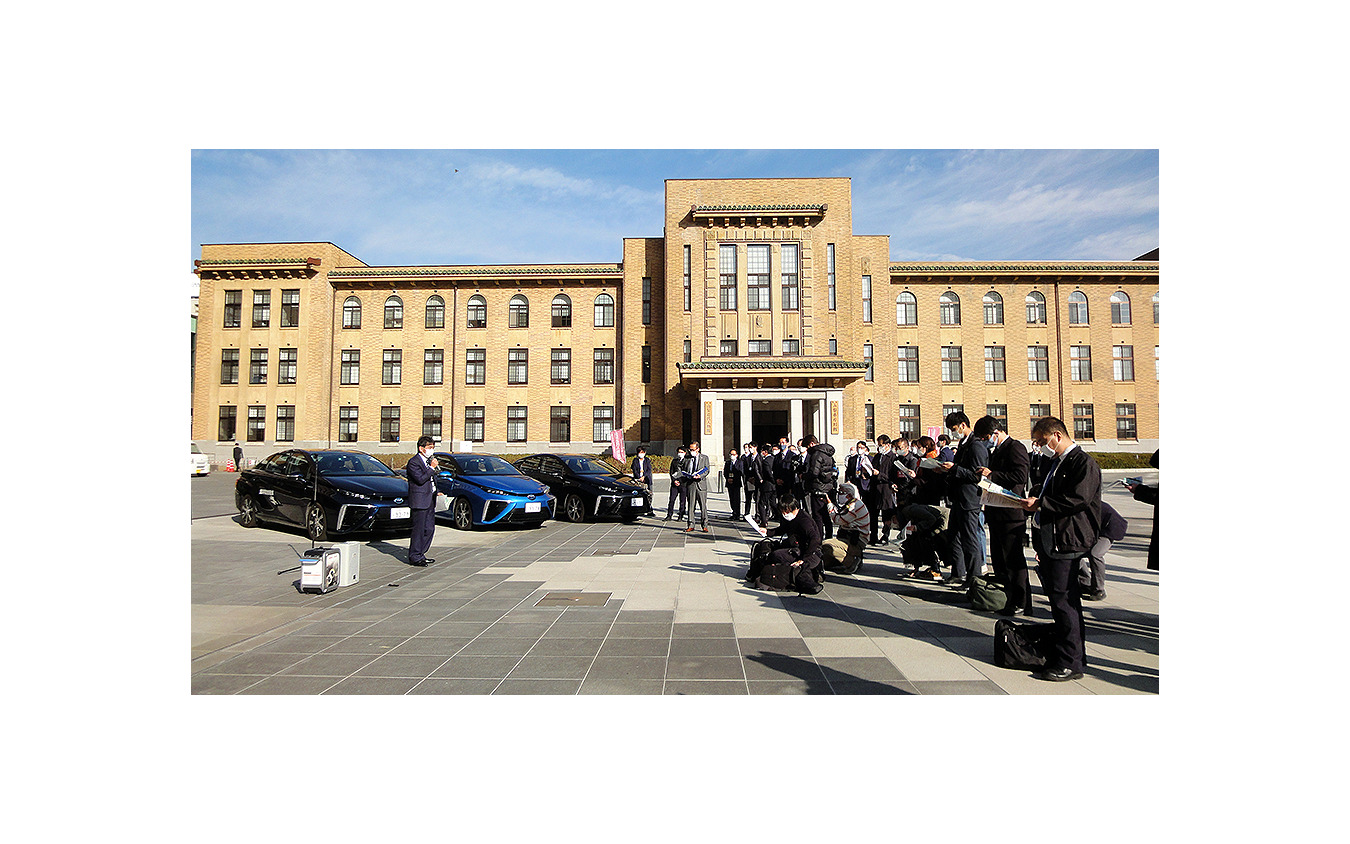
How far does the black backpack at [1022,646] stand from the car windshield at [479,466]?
11404 millimetres

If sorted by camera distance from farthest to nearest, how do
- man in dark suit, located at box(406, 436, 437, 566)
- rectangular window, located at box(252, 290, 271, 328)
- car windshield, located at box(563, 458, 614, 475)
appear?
rectangular window, located at box(252, 290, 271, 328) → car windshield, located at box(563, 458, 614, 475) → man in dark suit, located at box(406, 436, 437, 566)

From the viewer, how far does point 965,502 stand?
25.0 feet

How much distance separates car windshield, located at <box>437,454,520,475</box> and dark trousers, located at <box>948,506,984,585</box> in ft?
31.9

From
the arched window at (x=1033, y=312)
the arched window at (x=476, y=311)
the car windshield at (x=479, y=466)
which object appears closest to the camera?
the car windshield at (x=479, y=466)

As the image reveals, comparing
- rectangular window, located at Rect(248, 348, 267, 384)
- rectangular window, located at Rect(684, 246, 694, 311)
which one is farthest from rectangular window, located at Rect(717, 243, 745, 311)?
rectangular window, located at Rect(248, 348, 267, 384)

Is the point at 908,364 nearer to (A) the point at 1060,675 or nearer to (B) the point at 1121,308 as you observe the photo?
(B) the point at 1121,308

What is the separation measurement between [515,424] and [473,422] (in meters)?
2.53

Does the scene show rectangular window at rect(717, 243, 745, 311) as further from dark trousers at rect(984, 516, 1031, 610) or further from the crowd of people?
dark trousers at rect(984, 516, 1031, 610)

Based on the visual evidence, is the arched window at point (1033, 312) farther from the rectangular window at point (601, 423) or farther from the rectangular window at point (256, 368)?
the rectangular window at point (256, 368)

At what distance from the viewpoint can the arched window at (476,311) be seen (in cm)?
3875

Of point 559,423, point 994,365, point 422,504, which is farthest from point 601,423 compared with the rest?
point 422,504

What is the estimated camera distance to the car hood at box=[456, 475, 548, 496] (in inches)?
524

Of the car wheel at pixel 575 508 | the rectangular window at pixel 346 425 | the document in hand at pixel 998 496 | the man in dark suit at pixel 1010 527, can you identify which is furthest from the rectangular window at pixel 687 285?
the document in hand at pixel 998 496
